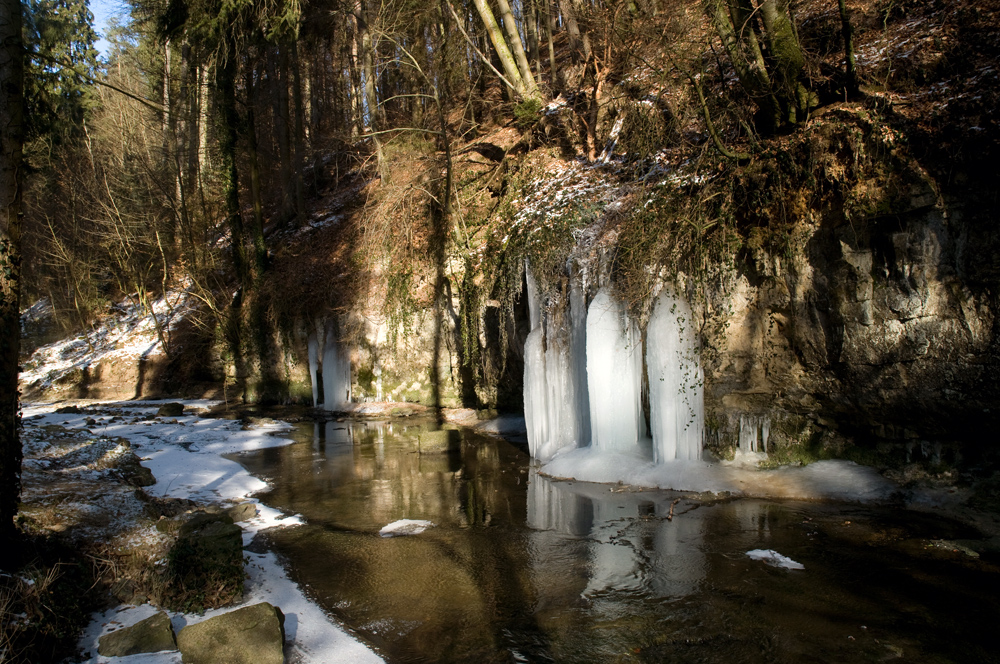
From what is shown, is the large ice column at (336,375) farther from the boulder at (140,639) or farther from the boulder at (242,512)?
the boulder at (140,639)

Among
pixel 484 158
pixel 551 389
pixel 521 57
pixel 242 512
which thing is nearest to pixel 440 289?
pixel 484 158

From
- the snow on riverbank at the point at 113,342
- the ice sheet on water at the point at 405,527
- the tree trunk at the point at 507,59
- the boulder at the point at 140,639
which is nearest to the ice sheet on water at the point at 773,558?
the ice sheet on water at the point at 405,527

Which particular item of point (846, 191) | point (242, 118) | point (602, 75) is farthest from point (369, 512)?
point (242, 118)

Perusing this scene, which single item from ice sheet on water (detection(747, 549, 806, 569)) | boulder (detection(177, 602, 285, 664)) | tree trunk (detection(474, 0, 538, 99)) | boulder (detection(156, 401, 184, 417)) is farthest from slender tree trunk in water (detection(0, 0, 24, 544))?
tree trunk (detection(474, 0, 538, 99))

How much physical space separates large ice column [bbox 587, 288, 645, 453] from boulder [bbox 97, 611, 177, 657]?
600cm

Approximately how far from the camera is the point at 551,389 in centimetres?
983

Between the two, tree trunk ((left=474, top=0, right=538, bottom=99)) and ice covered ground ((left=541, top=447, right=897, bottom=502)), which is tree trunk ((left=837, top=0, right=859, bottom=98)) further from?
tree trunk ((left=474, top=0, right=538, bottom=99))

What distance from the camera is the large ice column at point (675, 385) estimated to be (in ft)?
27.0

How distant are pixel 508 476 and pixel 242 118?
1295 cm

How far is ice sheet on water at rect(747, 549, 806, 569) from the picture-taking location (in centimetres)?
565

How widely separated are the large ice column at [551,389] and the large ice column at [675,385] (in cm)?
148

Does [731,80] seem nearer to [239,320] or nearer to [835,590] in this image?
[835,590]

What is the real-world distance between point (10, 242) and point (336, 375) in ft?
37.1

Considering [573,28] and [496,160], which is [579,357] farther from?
[573,28]
